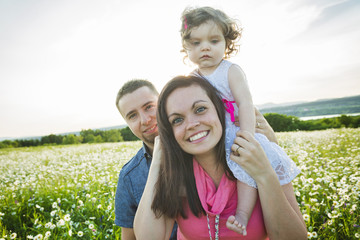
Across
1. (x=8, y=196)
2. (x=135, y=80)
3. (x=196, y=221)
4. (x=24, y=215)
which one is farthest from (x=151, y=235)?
(x=8, y=196)

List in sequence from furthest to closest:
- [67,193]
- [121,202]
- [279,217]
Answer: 1. [67,193]
2. [121,202]
3. [279,217]

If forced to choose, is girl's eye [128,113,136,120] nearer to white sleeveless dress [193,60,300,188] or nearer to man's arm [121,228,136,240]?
white sleeveless dress [193,60,300,188]

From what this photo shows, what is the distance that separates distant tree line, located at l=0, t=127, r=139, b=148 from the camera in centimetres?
3691

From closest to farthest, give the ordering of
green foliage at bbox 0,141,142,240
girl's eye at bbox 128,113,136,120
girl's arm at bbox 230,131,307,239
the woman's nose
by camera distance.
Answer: girl's arm at bbox 230,131,307,239 → the woman's nose → girl's eye at bbox 128,113,136,120 → green foliage at bbox 0,141,142,240

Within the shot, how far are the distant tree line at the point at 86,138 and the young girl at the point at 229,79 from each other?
36307 mm

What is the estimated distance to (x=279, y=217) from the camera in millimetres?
1735

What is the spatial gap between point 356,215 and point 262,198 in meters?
2.22

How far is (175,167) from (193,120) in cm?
50

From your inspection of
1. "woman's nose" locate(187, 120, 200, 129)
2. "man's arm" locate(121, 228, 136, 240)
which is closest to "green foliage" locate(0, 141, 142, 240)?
"man's arm" locate(121, 228, 136, 240)

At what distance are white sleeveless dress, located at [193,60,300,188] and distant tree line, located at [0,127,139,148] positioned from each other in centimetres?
3650

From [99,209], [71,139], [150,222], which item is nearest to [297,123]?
[99,209]

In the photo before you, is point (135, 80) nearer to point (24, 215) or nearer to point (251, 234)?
point (251, 234)

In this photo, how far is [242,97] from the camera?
2322 mm

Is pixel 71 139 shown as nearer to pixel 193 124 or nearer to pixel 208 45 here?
pixel 208 45
